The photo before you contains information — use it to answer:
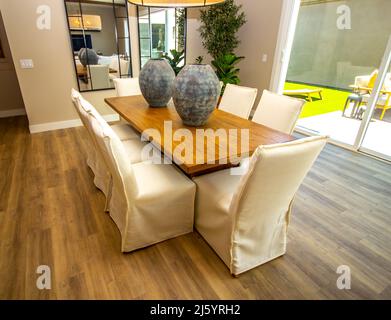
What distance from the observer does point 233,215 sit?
1.39 metres

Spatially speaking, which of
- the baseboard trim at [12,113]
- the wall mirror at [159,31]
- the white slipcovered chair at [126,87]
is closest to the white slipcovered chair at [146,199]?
the white slipcovered chair at [126,87]

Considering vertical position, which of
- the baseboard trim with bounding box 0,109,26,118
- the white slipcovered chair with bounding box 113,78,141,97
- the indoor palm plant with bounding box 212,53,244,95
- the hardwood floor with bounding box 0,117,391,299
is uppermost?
the indoor palm plant with bounding box 212,53,244,95

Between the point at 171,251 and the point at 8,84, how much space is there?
4.60 m

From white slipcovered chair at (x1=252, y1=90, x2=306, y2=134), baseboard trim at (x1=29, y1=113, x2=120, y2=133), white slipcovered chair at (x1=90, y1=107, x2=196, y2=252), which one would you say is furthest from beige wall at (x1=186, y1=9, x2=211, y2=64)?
white slipcovered chair at (x1=90, y1=107, x2=196, y2=252)

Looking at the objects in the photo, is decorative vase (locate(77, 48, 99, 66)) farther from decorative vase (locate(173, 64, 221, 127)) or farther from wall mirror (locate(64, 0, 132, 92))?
decorative vase (locate(173, 64, 221, 127))

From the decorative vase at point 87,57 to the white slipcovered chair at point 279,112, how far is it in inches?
113

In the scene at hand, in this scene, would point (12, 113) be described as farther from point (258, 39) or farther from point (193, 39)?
point (258, 39)

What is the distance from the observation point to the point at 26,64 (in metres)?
3.45

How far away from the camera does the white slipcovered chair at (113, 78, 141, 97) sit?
118 inches

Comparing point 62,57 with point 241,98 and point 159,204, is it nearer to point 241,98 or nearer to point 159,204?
point 241,98

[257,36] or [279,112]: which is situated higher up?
[257,36]

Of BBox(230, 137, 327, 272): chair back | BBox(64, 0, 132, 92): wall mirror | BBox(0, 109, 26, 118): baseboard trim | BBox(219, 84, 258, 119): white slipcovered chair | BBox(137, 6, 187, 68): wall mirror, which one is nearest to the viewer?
BBox(230, 137, 327, 272): chair back

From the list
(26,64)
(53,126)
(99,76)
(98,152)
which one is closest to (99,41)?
(99,76)
